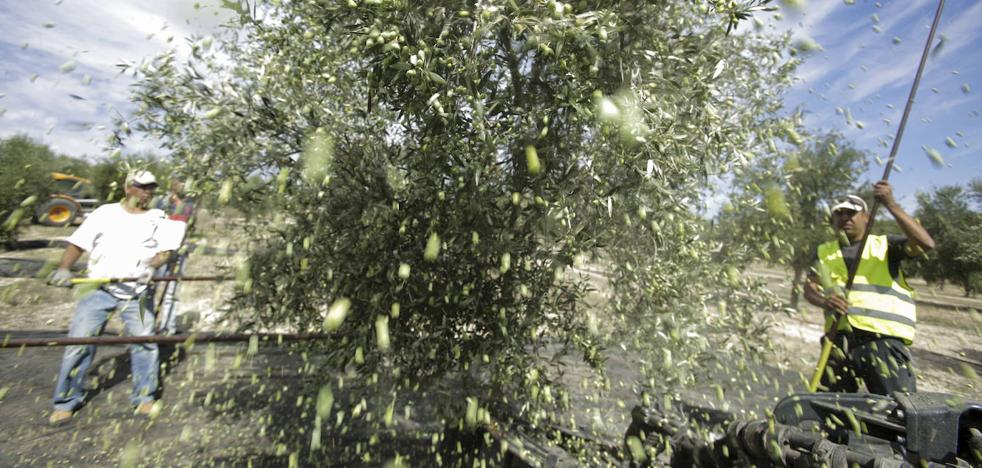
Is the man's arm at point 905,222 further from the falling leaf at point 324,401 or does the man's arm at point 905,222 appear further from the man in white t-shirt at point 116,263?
the man in white t-shirt at point 116,263

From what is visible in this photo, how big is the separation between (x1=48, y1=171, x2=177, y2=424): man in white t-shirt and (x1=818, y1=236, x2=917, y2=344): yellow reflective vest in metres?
7.08

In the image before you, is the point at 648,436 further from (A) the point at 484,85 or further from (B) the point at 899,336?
(A) the point at 484,85

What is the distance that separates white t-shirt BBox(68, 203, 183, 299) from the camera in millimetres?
5062

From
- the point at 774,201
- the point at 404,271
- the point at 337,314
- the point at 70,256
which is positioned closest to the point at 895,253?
the point at 774,201

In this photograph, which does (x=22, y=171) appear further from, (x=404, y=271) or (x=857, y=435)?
(x=857, y=435)

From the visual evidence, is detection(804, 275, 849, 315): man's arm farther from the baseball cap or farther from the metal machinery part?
the metal machinery part

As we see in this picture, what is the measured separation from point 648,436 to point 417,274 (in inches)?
94.4

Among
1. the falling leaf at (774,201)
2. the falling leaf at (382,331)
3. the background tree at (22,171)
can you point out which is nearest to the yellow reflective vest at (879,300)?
the falling leaf at (774,201)

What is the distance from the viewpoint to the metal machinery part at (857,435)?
2.33m

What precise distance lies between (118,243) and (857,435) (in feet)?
22.1

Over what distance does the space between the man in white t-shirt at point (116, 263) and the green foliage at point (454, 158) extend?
1902 mm

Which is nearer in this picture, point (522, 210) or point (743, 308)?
point (522, 210)

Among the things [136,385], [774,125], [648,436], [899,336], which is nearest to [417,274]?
[648,436]

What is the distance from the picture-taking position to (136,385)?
562 cm
